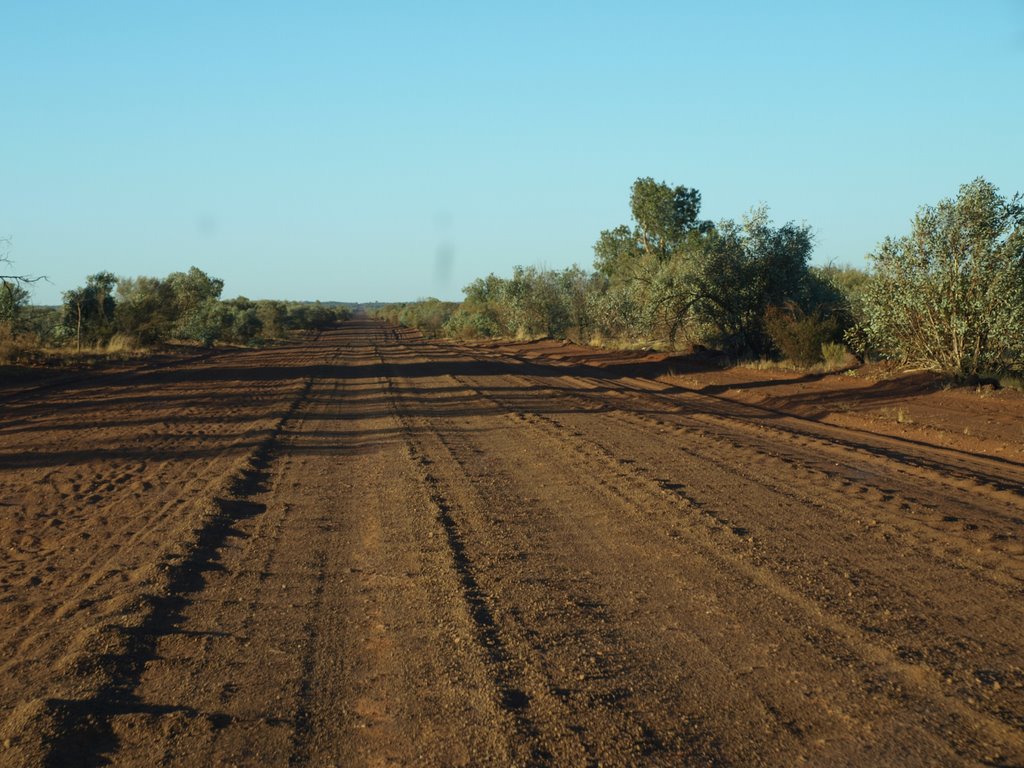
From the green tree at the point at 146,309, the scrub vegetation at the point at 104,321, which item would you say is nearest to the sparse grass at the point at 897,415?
the scrub vegetation at the point at 104,321

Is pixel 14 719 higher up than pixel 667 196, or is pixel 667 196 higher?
pixel 667 196

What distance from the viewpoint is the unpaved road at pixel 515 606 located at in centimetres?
460

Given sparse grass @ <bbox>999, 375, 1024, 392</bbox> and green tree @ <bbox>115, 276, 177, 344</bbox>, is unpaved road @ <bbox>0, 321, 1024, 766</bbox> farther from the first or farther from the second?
green tree @ <bbox>115, 276, 177, 344</bbox>

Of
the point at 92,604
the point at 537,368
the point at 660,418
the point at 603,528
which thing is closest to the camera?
the point at 92,604

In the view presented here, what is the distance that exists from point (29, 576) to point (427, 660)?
158 inches

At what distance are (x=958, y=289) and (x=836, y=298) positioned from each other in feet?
40.5

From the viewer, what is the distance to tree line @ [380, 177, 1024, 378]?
66.7 feet

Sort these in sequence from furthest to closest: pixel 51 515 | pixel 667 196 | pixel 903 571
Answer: pixel 667 196, pixel 51 515, pixel 903 571

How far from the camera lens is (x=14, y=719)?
476 centimetres

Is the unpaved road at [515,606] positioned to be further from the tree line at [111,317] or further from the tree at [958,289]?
the tree line at [111,317]

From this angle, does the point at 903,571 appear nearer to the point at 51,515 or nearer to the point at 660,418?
the point at 51,515

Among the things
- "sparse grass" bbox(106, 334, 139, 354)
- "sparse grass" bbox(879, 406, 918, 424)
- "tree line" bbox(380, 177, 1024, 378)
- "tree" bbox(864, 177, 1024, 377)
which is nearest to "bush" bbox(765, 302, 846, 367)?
"tree line" bbox(380, 177, 1024, 378)

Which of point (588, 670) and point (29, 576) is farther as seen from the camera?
point (29, 576)

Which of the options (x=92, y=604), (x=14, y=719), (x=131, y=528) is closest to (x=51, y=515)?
(x=131, y=528)
